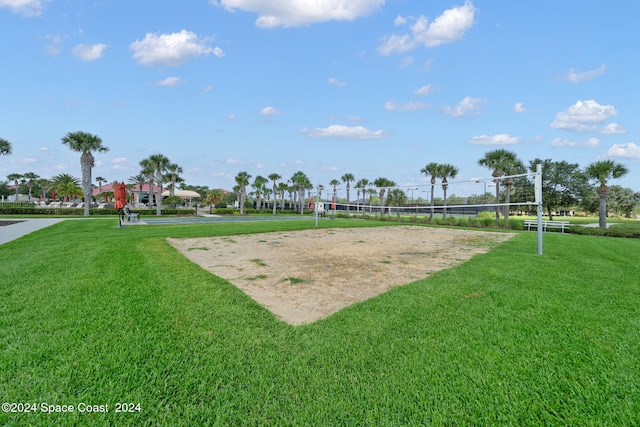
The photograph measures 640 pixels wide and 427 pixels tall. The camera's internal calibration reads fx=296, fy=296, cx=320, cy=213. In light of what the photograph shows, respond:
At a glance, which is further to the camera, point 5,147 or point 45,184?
point 45,184

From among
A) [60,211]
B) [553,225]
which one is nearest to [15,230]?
[60,211]

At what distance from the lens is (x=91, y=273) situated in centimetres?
471

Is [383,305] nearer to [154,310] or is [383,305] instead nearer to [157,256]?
[154,310]

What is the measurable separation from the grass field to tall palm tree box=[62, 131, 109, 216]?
110 ft

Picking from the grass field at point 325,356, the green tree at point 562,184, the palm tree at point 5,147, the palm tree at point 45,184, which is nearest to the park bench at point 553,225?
the grass field at point 325,356

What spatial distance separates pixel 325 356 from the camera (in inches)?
96.2

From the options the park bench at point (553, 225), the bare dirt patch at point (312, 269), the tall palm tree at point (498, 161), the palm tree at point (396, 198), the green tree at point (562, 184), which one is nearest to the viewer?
the bare dirt patch at point (312, 269)

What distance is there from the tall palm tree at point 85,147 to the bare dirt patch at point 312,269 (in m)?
29.9

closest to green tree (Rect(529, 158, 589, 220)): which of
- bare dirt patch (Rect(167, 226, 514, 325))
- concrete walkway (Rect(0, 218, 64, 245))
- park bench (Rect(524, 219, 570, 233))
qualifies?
park bench (Rect(524, 219, 570, 233))

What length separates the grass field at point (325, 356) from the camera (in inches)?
71.9

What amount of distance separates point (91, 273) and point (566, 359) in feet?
19.9

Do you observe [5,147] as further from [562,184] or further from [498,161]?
[562,184]

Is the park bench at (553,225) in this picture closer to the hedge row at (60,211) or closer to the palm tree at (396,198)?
the palm tree at (396,198)

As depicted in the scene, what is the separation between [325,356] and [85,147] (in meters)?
38.7
